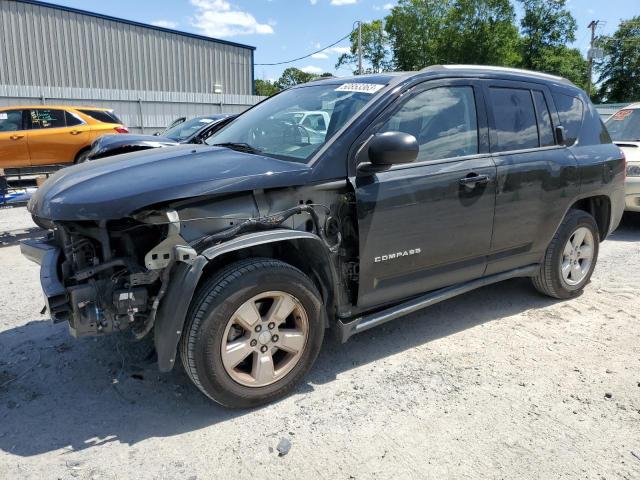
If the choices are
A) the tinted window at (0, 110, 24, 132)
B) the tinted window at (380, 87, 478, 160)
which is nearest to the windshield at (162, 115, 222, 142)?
the tinted window at (0, 110, 24, 132)

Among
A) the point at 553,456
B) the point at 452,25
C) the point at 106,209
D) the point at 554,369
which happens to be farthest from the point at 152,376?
the point at 452,25

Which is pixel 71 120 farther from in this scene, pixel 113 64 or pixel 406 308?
pixel 113 64

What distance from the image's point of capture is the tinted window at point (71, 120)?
37.4 ft

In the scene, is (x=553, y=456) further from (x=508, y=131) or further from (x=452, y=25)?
(x=452, y=25)

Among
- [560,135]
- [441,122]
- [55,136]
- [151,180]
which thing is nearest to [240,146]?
[151,180]

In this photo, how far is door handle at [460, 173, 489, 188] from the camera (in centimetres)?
347

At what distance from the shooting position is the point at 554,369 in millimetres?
3398

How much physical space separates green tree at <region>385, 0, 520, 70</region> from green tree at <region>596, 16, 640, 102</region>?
752 centimetres

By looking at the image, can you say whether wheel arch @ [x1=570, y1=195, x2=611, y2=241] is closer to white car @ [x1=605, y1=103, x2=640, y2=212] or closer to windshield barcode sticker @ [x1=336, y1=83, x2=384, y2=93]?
windshield barcode sticker @ [x1=336, y1=83, x2=384, y2=93]

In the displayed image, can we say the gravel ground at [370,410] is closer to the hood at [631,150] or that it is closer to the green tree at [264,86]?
the hood at [631,150]

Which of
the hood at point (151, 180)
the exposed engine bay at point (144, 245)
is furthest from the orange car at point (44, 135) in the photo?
the exposed engine bay at point (144, 245)

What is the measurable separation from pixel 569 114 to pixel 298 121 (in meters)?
2.43

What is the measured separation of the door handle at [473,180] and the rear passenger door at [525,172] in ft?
0.53

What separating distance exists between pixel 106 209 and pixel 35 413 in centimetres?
131
